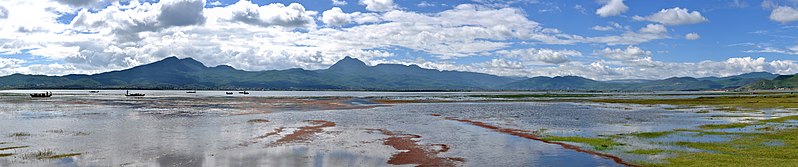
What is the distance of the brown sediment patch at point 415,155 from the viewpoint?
1202 inches

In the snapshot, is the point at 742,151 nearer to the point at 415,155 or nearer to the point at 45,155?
the point at 415,155

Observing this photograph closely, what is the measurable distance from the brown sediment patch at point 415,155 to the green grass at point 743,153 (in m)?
11.7

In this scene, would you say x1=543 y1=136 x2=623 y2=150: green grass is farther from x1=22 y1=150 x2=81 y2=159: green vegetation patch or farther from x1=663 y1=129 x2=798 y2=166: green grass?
x1=22 y1=150 x2=81 y2=159: green vegetation patch

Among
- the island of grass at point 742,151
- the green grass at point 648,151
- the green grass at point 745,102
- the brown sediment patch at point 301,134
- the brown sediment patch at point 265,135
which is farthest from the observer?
the green grass at point 745,102

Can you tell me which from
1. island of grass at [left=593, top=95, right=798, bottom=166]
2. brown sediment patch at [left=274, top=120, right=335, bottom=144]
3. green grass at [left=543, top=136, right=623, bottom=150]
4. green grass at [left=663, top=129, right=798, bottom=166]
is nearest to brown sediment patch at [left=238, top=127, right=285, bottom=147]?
brown sediment patch at [left=274, top=120, right=335, bottom=144]

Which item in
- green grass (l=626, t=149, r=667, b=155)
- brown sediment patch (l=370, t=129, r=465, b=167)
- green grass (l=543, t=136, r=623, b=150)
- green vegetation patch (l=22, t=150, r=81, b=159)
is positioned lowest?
brown sediment patch (l=370, t=129, r=465, b=167)

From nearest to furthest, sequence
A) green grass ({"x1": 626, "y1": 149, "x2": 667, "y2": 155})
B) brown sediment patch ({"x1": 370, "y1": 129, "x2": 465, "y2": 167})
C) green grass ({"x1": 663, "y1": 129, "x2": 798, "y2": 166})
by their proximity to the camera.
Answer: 1. green grass ({"x1": 663, "y1": 129, "x2": 798, "y2": 166})
2. brown sediment patch ({"x1": 370, "y1": 129, "x2": 465, "y2": 167})
3. green grass ({"x1": 626, "y1": 149, "x2": 667, "y2": 155})

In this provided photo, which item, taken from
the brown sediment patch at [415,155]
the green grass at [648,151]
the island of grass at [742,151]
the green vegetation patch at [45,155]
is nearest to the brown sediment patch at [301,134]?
the brown sediment patch at [415,155]

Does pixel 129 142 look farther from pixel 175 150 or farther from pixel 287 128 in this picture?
pixel 287 128

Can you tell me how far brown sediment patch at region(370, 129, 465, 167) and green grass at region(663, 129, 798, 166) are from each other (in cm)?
1165

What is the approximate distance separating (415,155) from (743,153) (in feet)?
62.1

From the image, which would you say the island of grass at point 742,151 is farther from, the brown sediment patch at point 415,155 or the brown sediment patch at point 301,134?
the brown sediment patch at point 301,134

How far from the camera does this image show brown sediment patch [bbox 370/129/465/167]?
30.5m

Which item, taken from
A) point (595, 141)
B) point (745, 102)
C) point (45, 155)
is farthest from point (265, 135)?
point (745, 102)
